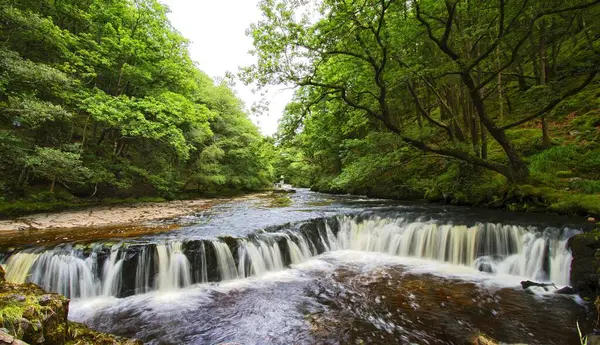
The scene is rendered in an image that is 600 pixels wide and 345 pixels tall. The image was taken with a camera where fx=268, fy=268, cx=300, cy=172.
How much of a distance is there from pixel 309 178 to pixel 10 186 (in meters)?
30.4

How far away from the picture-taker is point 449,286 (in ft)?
19.2

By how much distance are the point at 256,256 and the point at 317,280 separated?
1845mm

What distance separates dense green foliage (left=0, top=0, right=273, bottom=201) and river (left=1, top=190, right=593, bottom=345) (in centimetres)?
485

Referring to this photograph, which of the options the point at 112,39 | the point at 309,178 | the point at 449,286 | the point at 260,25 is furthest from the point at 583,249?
the point at 309,178

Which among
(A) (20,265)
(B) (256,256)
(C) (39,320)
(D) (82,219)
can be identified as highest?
(C) (39,320)

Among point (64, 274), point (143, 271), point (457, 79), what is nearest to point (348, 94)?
point (457, 79)

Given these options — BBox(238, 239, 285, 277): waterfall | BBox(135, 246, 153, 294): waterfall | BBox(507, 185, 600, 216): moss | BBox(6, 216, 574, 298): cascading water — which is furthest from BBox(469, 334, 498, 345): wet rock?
BBox(507, 185, 600, 216): moss

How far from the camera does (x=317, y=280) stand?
21.4ft

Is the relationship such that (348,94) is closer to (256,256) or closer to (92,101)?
(256,256)

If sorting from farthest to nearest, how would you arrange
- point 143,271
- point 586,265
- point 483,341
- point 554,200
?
point 554,200 < point 143,271 < point 586,265 < point 483,341

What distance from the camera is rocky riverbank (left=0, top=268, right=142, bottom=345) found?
2059 millimetres

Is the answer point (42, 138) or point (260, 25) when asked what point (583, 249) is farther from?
point (42, 138)

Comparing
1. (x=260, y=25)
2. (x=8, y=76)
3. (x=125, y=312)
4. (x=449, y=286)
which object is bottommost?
(x=125, y=312)

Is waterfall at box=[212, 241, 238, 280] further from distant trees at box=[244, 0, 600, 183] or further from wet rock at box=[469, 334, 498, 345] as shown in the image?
distant trees at box=[244, 0, 600, 183]
